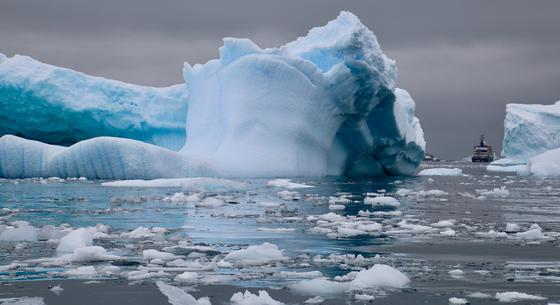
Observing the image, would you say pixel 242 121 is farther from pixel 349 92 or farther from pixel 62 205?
pixel 62 205

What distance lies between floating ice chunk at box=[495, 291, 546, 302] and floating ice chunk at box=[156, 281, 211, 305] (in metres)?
1.80

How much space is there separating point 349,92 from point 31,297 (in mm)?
19964

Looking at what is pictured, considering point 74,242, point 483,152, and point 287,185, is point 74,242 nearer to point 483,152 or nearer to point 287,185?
point 287,185

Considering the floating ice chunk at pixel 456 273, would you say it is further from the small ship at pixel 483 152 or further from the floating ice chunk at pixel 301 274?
the small ship at pixel 483 152

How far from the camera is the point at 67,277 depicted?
5203 mm

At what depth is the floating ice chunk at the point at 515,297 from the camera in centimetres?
456

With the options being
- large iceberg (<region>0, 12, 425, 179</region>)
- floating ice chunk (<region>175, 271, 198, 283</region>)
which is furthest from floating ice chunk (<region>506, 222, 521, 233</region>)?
large iceberg (<region>0, 12, 425, 179</region>)

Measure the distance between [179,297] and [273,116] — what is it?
756 inches

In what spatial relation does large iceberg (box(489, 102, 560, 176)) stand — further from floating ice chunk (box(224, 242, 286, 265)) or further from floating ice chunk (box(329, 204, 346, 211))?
floating ice chunk (box(224, 242, 286, 265))

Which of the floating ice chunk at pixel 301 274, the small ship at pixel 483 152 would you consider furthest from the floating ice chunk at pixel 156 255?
the small ship at pixel 483 152

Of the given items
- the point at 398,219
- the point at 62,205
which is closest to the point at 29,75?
the point at 62,205

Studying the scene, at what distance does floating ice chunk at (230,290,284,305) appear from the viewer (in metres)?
4.31

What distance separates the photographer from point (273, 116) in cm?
2345

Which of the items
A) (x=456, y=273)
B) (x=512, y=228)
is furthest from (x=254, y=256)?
(x=512, y=228)
